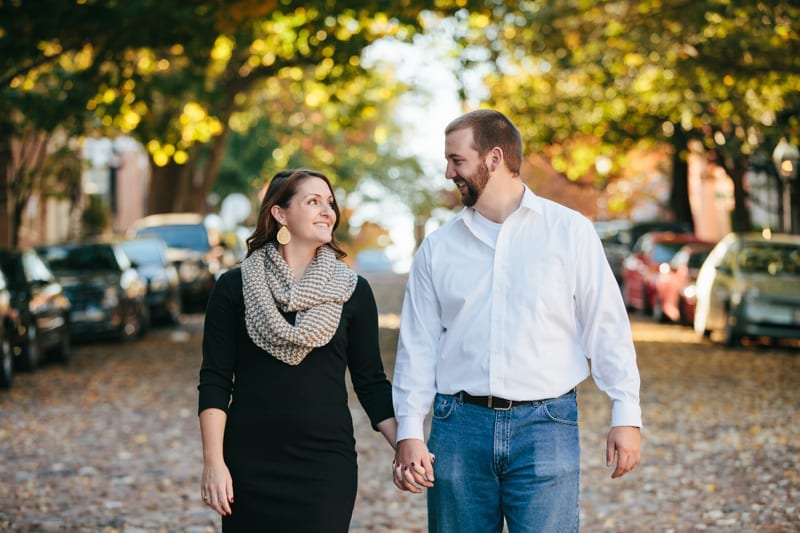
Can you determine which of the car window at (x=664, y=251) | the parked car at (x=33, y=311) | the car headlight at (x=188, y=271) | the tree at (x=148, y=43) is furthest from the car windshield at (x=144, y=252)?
the car window at (x=664, y=251)

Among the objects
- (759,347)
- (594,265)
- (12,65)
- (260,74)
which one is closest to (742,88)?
(759,347)

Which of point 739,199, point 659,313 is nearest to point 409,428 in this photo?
point 659,313

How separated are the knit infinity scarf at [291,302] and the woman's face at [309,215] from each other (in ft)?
0.28

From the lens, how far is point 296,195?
4.47 metres

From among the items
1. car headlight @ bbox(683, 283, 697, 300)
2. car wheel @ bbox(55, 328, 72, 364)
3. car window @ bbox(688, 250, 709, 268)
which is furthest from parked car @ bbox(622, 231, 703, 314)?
car wheel @ bbox(55, 328, 72, 364)

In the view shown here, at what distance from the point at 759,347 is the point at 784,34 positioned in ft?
14.6

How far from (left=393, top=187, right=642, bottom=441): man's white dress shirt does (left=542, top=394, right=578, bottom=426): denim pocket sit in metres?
0.03

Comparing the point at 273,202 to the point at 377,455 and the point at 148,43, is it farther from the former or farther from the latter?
the point at 148,43

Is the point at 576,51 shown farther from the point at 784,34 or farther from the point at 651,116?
the point at 784,34

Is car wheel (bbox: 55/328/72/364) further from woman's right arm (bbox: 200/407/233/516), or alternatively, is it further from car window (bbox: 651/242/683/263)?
woman's right arm (bbox: 200/407/233/516)

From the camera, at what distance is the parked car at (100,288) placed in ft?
66.1

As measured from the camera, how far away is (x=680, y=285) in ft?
78.1

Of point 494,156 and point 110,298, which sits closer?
point 494,156

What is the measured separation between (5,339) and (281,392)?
36.6ft
